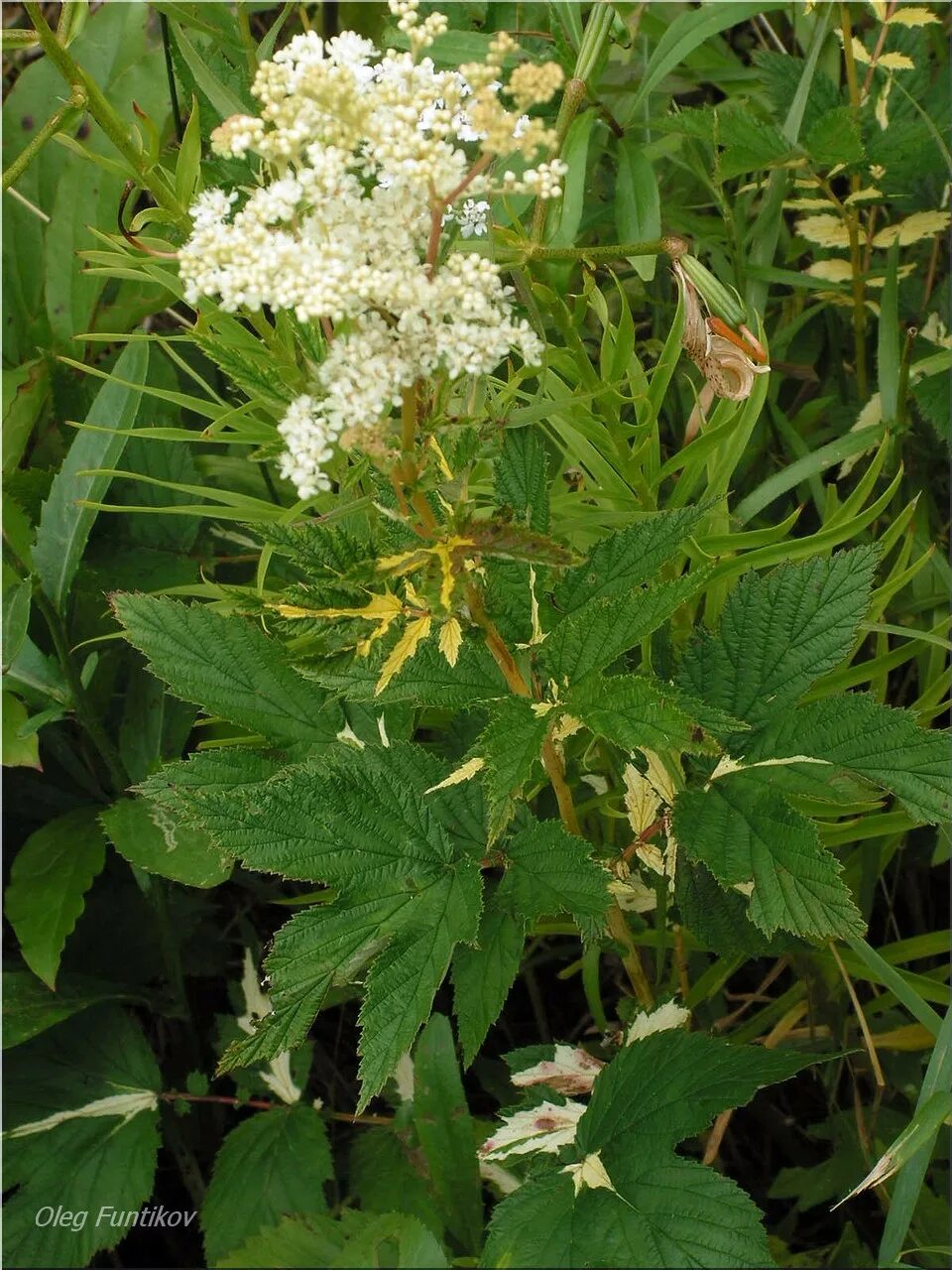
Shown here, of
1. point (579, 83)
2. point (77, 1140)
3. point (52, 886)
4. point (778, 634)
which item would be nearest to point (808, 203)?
point (579, 83)

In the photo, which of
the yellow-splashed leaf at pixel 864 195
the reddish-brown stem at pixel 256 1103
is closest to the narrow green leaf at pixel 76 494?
the reddish-brown stem at pixel 256 1103

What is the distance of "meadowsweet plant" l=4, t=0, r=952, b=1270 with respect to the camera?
59 cm

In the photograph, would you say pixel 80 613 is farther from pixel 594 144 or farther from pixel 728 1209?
pixel 728 1209

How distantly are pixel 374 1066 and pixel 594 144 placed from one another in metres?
0.92

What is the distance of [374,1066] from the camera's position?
2.18 feet

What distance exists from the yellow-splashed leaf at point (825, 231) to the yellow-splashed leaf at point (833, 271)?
2cm

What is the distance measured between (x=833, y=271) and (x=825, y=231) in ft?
0.13

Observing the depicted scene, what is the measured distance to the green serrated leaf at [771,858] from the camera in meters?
0.70

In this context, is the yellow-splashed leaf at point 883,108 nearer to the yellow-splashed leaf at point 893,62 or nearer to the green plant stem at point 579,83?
the yellow-splashed leaf at point 893,62

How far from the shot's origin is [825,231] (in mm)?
1093

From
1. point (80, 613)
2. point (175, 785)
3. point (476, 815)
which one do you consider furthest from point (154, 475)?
point (476, 815)

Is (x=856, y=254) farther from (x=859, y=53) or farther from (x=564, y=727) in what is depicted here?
(x=564, y=727)

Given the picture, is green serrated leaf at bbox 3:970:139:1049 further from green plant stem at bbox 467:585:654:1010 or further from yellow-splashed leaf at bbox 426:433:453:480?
yellow-splashed leaf at bbox 426:433:453:480

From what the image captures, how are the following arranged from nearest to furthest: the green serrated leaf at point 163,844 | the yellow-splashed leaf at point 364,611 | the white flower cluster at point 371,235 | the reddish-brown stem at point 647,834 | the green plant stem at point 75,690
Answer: the white flower cluster at point 371,235 < the yellow-splashed leaf at point 364,611 < the reddish-brown stem at point 647,834 < the green serrated leaf at point 163,844 < the green plant stem at point 75,690
